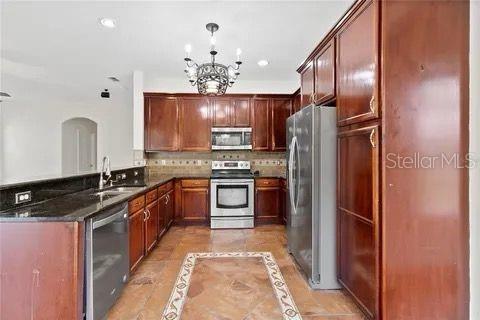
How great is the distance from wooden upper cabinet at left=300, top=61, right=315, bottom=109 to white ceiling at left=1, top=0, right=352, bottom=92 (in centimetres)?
46

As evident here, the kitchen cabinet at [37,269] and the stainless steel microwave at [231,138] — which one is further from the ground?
the stainless steel microwave at [231,138]

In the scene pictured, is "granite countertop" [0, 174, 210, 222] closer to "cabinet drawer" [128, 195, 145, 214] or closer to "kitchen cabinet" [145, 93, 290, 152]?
"cabinet drawer" [128, 195, 145, 214]

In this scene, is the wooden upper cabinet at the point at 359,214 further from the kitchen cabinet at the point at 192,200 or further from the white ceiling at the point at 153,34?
the kitchen cabinet at the point at 192,200

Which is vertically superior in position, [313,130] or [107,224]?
[313,130]

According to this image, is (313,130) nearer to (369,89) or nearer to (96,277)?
(369,89)

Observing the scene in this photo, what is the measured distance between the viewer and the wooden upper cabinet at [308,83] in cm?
296

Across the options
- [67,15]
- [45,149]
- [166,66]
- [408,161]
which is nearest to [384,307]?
[408,161]

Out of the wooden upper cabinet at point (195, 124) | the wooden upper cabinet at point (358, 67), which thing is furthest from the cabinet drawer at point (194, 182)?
the wooden upper cabinet at point (358, 67)

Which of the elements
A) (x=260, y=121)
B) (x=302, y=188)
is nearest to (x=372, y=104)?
(x=302, y=188)

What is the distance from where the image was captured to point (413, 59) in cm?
171

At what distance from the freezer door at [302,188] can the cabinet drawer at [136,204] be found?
63.5 inches

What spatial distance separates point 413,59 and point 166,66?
11.8 ft

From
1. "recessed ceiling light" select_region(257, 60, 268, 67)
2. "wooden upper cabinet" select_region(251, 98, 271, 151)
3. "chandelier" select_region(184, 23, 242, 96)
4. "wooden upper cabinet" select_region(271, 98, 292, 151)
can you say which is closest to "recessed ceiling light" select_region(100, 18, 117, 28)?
"chandelier" select_region(184, 23, 242, 96)

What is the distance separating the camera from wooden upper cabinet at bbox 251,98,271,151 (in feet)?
16.4
